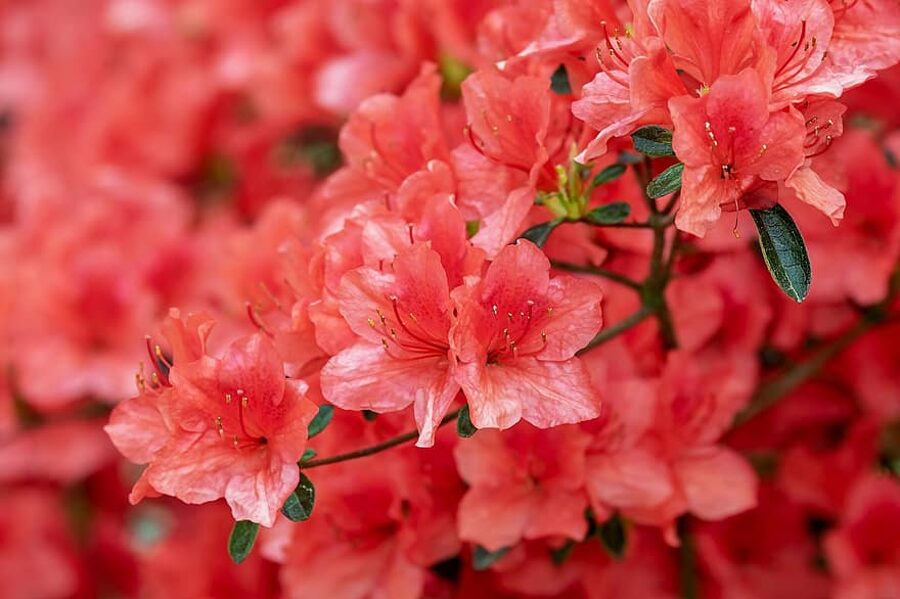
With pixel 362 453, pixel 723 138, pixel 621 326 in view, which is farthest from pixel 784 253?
pixel 362 453

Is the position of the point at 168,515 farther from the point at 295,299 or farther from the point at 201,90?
the point at 295,299

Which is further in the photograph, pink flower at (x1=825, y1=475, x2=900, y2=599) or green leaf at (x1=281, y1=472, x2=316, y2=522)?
pink flower at (x1=825, y1=475, x2=900, y2=599)

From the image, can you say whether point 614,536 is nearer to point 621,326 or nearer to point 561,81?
point 621,326

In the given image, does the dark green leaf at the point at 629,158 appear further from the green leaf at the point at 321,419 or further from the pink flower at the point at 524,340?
the green leaf at the point at 321,419

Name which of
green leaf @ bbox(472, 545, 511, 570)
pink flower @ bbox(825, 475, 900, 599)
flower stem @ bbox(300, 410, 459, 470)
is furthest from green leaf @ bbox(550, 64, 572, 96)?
pink flower @ bbox(825, 475, 900, 599)

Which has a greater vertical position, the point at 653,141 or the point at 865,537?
the point at 653,141

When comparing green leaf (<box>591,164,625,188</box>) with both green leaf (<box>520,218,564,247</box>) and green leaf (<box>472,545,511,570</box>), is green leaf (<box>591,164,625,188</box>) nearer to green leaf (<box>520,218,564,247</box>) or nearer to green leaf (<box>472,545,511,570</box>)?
green leaf (<box>520,218,564,247</box>)
